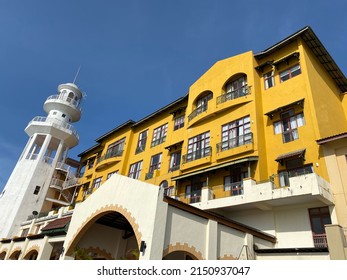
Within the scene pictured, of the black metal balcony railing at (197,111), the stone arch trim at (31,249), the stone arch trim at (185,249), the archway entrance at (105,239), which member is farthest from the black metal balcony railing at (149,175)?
the stone arch trim at (185,249)

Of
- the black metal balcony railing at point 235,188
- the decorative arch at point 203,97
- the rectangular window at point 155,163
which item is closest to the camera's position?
the black metal balcony railing at point 235,188

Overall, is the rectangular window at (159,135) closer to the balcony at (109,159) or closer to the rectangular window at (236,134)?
the balcony at (109,159)

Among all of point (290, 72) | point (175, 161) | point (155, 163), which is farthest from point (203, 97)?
point (155, 163)

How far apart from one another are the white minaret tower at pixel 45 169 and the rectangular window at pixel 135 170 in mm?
12051

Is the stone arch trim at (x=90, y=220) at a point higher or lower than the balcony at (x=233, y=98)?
lower

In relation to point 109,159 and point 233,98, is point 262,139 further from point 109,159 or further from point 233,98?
point 109,159

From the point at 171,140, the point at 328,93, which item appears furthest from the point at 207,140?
the point at 328,93

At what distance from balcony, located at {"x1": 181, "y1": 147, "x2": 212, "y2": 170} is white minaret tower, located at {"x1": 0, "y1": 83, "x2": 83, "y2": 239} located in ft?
70.4

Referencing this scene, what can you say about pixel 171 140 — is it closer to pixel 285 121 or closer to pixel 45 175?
pixel 285 121

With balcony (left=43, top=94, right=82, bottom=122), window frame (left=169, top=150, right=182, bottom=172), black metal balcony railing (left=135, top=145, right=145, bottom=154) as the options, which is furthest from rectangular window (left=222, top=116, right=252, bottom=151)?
balcony (left=43, top=94, right=82, bottom=122)

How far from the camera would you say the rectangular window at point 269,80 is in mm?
19909

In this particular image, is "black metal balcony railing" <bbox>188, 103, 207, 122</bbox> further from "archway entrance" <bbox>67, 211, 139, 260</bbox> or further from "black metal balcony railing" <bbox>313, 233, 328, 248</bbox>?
"black metal balcony railing" <bbox>313, 233, 328, 248</bbox>

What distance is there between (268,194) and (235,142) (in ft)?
16.7

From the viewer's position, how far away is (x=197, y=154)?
21016 millimetres
